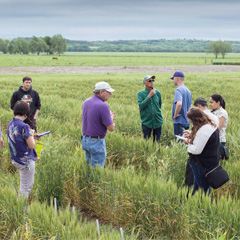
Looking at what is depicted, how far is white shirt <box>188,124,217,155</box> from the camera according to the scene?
525 cm

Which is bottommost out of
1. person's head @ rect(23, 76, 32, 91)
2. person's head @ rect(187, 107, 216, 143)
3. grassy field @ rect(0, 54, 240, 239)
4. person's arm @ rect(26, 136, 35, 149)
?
grassy field @ rect(0, 54, 240, 239)

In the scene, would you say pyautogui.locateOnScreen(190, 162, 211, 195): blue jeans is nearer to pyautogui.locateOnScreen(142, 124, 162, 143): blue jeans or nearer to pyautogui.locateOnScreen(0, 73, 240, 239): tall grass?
pyautogui.locateOnScreen(0, 73, 240, 239): tall grass

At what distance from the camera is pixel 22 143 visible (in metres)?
5.38

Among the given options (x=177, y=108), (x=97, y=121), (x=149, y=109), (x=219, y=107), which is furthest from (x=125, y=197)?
(x=149, y=109)

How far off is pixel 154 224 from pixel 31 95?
5.36 metres

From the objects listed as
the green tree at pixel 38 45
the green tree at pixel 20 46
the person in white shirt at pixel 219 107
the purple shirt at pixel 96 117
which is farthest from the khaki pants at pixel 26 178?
the green tree at pixel 20 46

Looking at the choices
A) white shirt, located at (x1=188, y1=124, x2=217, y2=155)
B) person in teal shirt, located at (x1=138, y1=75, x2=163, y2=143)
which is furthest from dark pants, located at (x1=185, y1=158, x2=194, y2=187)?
person in teal shirt, located at (x1=138, y1=75, x2=163, y2=143)

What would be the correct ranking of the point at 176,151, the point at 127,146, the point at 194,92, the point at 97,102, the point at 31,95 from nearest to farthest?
the point at 97,102
the point at 176,151
the point at 127,146
the point at 31,95
the point at 194,92

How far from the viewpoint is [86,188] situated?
6020 mm

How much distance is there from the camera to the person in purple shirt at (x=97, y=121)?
592cm

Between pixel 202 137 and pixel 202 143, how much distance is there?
0.09 m

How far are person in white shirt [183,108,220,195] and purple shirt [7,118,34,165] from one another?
2.46 metres

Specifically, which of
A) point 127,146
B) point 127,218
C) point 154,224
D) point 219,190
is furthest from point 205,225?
point 127,146

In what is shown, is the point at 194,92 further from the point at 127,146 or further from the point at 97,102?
the point at 97,102
